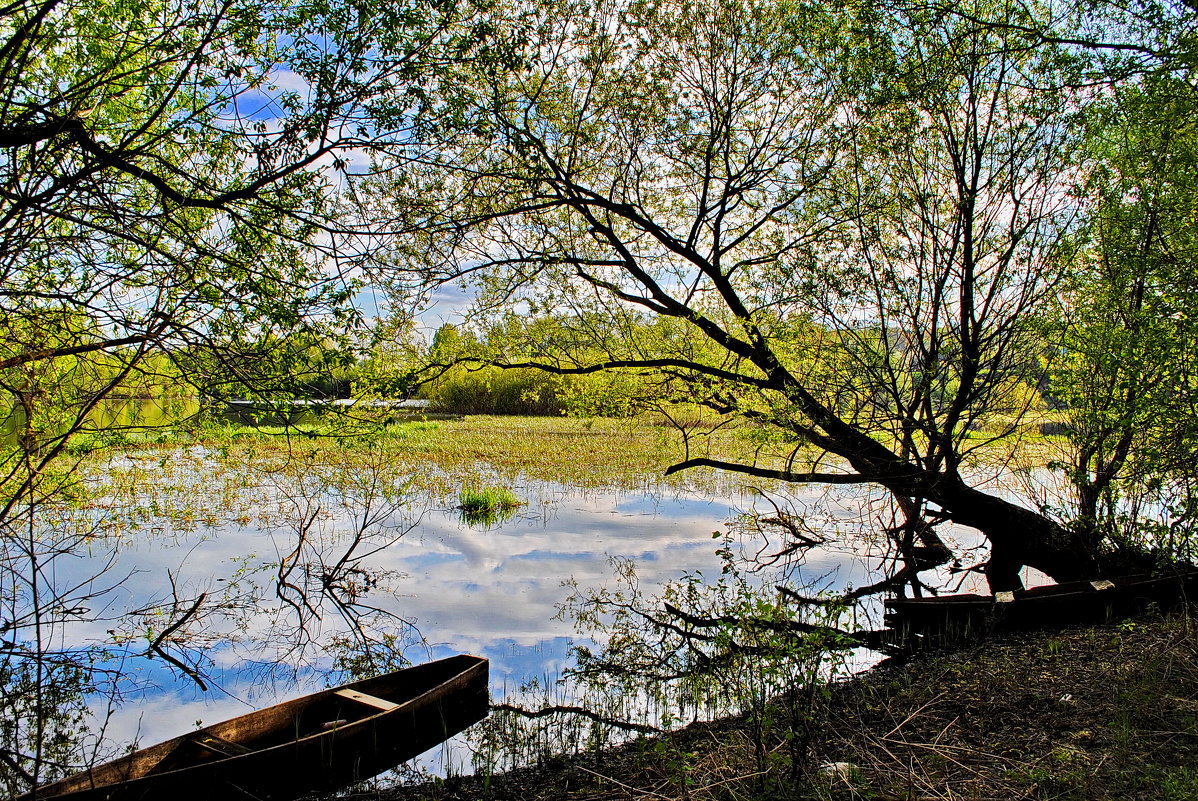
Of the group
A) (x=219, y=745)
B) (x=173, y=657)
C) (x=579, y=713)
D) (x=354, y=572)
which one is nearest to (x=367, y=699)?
(x=219, y=745)

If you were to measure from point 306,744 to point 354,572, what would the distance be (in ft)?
18.4

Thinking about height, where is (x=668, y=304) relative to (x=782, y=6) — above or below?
below

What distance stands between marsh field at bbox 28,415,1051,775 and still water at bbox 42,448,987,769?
0.04 meters

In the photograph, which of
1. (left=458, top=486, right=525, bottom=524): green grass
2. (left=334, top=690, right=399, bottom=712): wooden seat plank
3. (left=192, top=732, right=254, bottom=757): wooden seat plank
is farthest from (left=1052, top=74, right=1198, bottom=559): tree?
(left=458, top=486, right=525, bottom=524): green grass

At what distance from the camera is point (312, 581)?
10.2 m

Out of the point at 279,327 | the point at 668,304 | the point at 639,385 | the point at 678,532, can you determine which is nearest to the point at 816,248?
the point at 668,304

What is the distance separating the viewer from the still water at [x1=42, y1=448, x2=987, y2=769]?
7.42 m

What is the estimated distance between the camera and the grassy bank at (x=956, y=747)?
393cm

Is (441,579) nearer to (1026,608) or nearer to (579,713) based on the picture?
(579,713)

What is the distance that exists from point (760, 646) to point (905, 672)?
9.81ft

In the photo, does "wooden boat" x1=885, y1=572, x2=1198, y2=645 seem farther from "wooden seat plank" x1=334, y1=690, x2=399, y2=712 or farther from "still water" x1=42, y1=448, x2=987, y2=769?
"wooden seat plank" x1=334, y1=690, x2=399, y2=712

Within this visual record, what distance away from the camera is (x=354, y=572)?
1054 cm

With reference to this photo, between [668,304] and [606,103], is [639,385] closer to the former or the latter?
[668,304]

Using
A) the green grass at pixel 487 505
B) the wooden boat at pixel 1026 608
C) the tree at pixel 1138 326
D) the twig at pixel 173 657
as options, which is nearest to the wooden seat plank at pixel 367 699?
the twig at pixel 173 657
